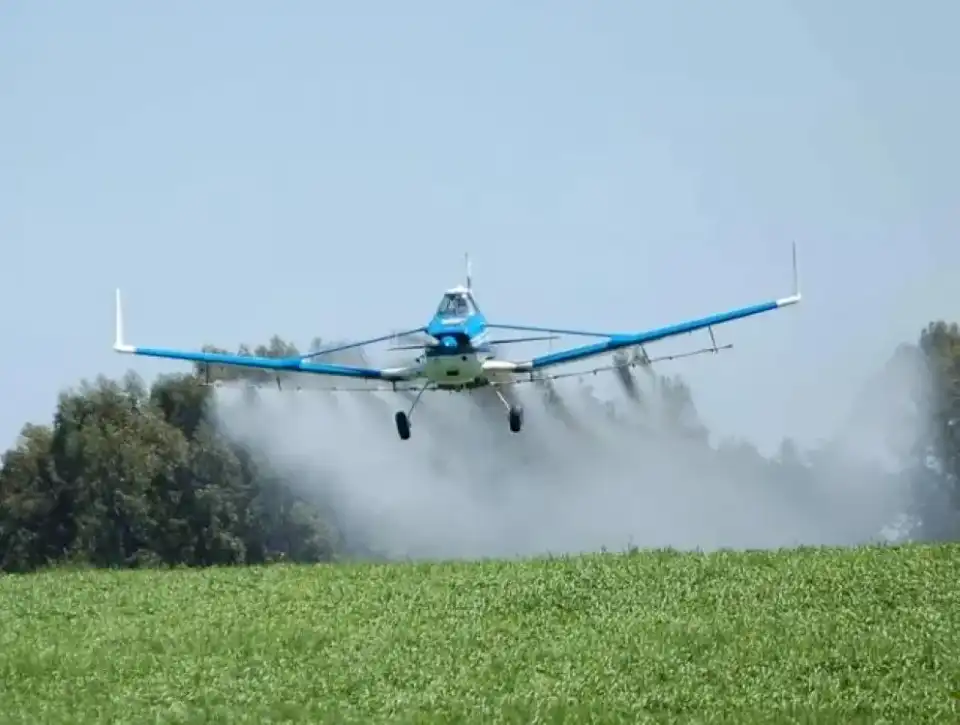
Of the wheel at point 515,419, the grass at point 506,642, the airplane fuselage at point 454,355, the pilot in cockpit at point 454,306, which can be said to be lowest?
the grass at point 506,642

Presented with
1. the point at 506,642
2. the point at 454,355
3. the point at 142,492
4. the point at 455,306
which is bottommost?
the point at 506,642

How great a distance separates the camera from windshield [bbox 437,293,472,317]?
42125 mm

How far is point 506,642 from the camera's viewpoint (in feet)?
93.0

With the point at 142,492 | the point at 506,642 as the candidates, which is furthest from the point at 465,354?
the point at 142,492

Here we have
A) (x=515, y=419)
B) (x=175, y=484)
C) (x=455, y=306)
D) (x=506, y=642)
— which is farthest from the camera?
(x=175, y=484)

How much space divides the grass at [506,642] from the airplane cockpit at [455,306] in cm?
735

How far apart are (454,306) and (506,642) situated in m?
14.7

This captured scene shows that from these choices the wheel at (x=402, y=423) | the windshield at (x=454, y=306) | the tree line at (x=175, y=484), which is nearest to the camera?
the windshield at (x=454, y=306)

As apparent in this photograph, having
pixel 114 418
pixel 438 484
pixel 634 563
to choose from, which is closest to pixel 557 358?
pixel 634 563

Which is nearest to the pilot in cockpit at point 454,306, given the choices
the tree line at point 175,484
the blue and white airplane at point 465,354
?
the blue and white airplane at point 465,354

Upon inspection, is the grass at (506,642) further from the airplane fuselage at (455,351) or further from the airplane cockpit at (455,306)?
the airplane cockpit at (455,306)

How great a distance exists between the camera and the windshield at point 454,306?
4212 cm

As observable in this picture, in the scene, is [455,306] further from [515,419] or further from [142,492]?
[142,492]

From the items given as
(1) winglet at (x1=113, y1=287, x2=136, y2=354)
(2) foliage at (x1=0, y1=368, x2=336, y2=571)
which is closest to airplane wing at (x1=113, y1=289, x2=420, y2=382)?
(1) winglet at (x1=113, y1=287, x2=136, y2=354)
